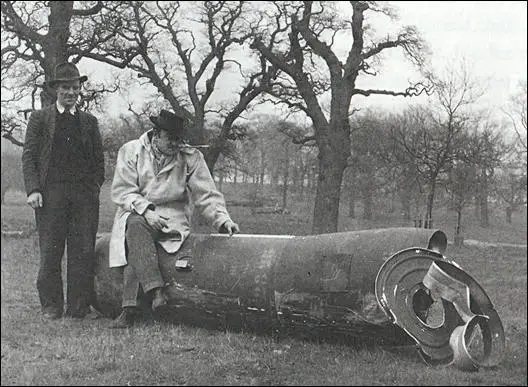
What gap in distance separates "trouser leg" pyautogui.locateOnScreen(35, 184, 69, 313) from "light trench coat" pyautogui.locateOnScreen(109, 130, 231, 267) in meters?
0.54

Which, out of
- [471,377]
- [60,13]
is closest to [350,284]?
[471,377]

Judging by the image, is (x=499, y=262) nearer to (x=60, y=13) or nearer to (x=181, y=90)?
(x=60, y=13)

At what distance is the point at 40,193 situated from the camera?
19.9ft

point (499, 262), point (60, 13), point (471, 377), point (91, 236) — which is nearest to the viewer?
point (471, 377)

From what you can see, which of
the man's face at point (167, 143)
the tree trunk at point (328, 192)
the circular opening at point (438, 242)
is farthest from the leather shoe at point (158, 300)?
the tree trunk at point (328, 192)

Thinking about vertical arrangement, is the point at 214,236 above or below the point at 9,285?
above

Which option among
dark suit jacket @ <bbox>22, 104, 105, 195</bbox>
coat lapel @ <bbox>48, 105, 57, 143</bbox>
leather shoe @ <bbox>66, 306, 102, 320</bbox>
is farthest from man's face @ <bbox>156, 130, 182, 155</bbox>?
leather shoe @ <bbox>66, 306, 102, 320</bbox>

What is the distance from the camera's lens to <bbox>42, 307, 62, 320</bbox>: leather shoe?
5922 mm

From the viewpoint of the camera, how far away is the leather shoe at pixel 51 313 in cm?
592

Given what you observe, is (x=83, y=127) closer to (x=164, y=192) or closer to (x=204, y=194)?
(x=164, y=192)

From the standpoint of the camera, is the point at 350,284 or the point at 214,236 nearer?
the point at 350,284

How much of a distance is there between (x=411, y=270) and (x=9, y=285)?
552 cm

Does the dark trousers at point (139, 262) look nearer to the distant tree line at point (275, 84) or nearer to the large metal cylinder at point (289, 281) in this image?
the large metal cylinder at point (289, 281)

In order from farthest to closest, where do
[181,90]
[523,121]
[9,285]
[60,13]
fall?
[523,121], [181,90], [60,13], [9,285]
